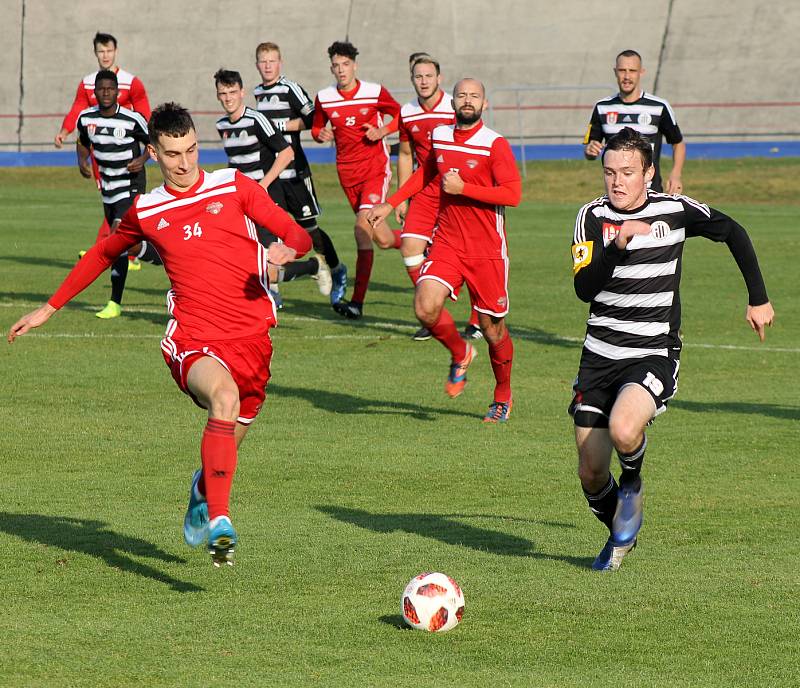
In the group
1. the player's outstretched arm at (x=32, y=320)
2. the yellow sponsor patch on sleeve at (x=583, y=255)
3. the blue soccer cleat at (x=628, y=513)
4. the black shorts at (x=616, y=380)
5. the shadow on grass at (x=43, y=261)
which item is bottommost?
the shadow on grass at (x=43, y=261)

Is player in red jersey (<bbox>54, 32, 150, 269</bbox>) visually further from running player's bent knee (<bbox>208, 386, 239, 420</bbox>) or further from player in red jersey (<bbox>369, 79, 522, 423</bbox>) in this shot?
running player's bent knee (<bbox>208, 386, 239, 420</bbox>)

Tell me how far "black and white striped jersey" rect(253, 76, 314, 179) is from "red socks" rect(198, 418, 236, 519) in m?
9.62

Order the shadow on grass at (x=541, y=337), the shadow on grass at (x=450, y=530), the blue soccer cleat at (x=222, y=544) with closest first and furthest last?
the blue soccer cleat at (x=222, y=544), the shadow on grass at (x=450, y=530), the shadow on grass at (x=541, y=337)

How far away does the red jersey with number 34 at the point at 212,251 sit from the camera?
6.42m

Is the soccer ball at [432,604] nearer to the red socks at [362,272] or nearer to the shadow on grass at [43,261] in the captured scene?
the red socks at [362,272]

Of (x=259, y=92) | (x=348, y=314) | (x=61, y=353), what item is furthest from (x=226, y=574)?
(x=259, y=92)

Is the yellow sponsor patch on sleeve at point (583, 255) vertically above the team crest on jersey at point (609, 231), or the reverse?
the team crest on jersey at point (609, 231)

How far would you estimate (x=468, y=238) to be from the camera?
33.9ft

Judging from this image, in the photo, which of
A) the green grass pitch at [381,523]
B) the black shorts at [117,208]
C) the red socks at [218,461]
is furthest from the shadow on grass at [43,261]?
the red socks at [218,461]

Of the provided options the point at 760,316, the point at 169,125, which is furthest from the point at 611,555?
the point at 169,125

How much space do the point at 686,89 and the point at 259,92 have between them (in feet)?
94.2

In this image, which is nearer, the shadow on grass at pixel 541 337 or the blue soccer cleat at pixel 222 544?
the blue soccer cleat at pixel 222 544

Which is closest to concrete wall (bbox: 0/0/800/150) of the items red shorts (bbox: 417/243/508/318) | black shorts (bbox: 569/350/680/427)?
red shorts (bbox: 417/243/508/318)

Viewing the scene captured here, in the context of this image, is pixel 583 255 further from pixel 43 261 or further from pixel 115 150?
pixel 43 261
